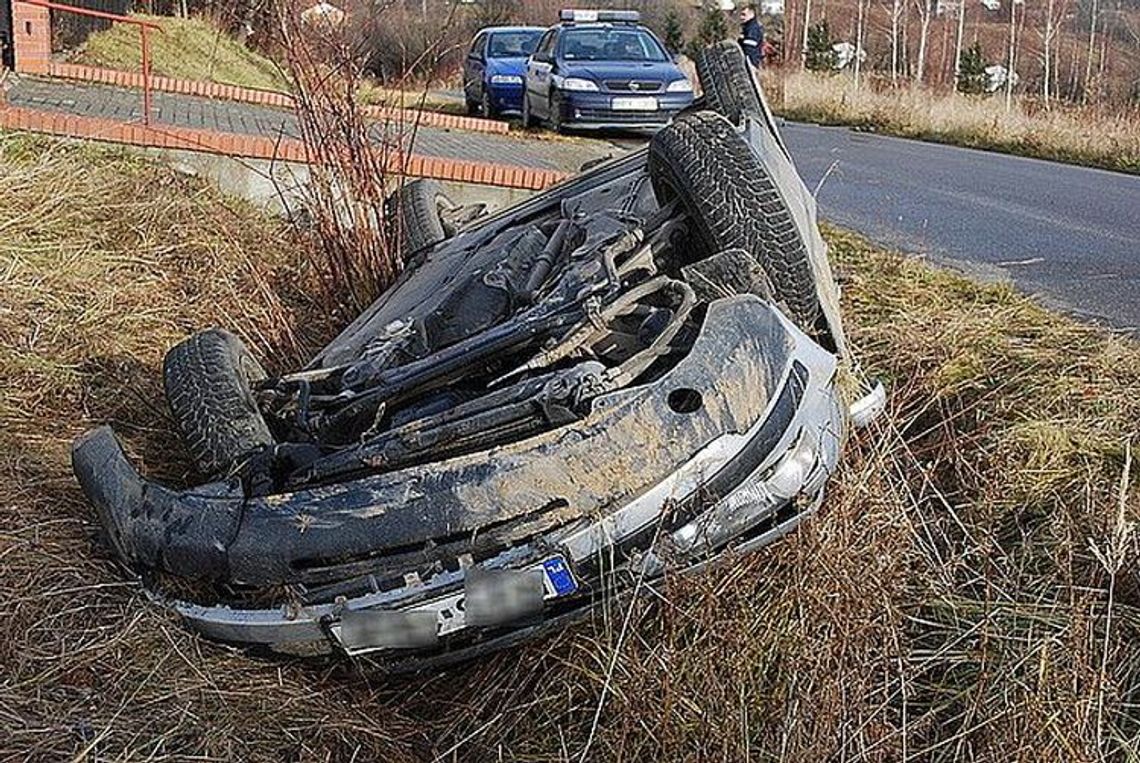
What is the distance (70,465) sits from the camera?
4188mm

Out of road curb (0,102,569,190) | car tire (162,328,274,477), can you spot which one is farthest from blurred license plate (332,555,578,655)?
road curb (0,102,569,190)

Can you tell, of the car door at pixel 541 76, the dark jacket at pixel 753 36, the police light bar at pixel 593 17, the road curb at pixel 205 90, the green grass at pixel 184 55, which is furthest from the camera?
the green grass at pixel 184 55

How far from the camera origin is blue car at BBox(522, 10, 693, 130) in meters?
14.0

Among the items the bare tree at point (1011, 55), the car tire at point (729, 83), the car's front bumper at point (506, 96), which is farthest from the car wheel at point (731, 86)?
the bare tree at point (1011, 55)

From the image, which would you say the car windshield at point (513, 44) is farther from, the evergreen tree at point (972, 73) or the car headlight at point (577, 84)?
the evergreen tree at point (972, 73)

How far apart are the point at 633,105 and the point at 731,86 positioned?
925cm

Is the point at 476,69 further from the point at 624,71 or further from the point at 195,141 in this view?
the point at 195,141

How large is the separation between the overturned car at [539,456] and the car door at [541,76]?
11161mm

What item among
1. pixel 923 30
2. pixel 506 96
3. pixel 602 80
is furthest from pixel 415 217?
pixel 923 30

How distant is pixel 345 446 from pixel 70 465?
124cm

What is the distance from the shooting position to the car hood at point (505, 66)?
1795cm

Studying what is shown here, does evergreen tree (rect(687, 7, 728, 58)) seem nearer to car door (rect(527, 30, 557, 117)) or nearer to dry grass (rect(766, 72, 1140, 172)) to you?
dry grass (rect(766, 72, 1140, 172))

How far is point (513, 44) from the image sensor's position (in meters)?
19.3

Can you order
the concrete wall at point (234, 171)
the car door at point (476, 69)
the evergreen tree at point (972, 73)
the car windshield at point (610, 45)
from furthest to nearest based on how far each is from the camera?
the evergreen tree at point (972, 73), the car door at point (476, 69), the car windshield at point (610, 45), the concrete wall at point (234, 171)
